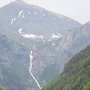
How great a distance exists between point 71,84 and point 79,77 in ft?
24.3

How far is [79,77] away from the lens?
193750 mm

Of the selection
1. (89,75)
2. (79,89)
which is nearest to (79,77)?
(89,75)

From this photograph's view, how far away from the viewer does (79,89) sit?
544 ft

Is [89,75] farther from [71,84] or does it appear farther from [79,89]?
[79,89]

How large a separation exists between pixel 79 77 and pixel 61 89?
9.73m

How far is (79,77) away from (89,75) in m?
5.05

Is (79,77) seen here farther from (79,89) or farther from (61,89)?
(79,89)

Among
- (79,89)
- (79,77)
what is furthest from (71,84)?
(79,89)

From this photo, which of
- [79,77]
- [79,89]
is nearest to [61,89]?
[79,77]

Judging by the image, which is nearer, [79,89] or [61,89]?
[79,89]

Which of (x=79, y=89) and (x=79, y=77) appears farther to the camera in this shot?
(x=79, y=77)

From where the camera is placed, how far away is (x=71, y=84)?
188 m

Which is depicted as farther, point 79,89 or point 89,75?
point 89,75

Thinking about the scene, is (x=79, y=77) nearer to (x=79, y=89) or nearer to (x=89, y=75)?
A: (x=89, y=75)
